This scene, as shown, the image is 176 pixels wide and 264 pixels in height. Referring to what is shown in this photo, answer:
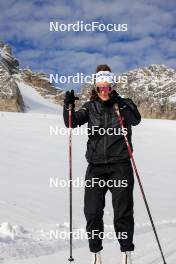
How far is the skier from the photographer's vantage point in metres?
5.48

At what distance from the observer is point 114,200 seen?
552 centimetres

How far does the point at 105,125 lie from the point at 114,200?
0.80 metres

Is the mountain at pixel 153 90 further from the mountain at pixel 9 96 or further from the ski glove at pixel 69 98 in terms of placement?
the ski glove at pixel 69 98

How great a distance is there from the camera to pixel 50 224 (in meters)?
8.30

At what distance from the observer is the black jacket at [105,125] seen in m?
5.50

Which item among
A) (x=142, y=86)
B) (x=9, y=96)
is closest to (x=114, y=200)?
(x=9, y=96)

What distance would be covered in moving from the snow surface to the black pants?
2.14 feet

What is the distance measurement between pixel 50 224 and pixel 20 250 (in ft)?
6.75

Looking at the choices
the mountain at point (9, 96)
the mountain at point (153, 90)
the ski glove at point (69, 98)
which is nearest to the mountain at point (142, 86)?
A: the mountain at point (153, 90)

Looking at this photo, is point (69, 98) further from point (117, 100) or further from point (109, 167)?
point (109, 167)

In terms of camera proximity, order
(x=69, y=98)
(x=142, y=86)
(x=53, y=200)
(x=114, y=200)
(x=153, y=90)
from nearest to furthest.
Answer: (x=114, y=200) → (x=69, y=98) → (x=53, y=200) → (x=153, y=90) → (x=142, y=86)

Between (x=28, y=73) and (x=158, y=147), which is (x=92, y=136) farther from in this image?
(x=28, y=73)

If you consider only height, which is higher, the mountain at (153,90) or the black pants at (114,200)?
the mountain at (153,90)

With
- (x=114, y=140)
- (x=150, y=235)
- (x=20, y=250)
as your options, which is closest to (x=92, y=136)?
(x=114, y=140)
